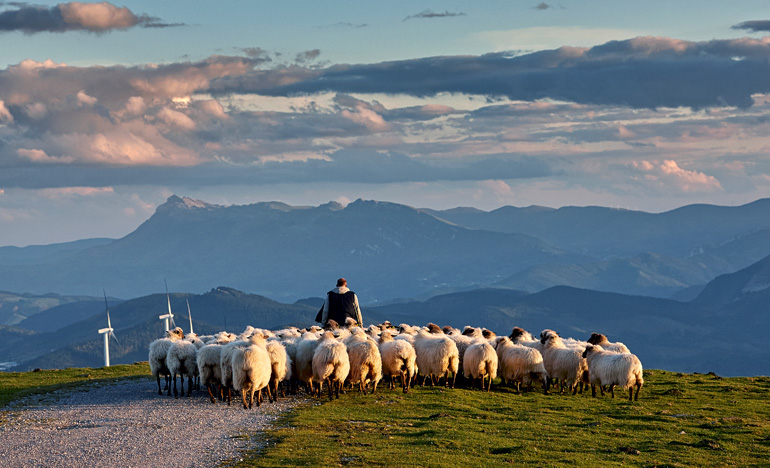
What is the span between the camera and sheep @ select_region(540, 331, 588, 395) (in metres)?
34.8

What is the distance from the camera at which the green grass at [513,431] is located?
21.9 meters

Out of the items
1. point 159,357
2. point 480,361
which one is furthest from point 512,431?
point 159,357

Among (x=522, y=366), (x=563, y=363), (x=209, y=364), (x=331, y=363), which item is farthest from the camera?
(x=563, y=363)

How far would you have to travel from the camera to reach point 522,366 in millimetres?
34812

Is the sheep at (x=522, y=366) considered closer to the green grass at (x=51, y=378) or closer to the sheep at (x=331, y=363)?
the sheep at (x=331, y=363)

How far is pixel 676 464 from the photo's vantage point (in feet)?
73.6

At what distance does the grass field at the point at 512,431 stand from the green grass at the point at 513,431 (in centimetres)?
4

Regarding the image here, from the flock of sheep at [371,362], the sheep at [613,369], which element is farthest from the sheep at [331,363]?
the sheep at [613,369]

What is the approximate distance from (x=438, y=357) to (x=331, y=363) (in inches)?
225

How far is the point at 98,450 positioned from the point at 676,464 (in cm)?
1654

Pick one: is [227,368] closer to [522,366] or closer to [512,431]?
[512,431]

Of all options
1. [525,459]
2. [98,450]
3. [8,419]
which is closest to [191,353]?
[8,419]

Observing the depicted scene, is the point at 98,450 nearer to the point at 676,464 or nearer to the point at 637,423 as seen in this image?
the point at 676,464

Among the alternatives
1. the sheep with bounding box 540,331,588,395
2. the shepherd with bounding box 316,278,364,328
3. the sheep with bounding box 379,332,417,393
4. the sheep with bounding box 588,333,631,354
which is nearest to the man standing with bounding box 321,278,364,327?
the shepherd with bounding box 316,278,364,328
